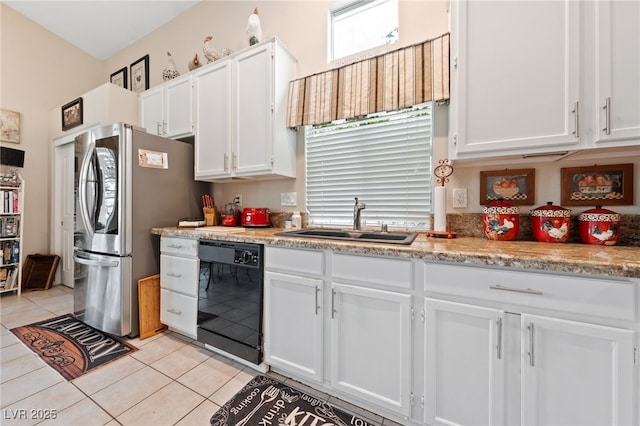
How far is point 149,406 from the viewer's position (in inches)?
55.5

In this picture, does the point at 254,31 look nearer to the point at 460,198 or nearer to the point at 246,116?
the point at 246,116

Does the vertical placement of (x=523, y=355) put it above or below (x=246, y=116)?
below

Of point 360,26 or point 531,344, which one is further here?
point 360,26

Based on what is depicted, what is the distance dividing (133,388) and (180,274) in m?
0.76

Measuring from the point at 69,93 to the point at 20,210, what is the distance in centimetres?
186

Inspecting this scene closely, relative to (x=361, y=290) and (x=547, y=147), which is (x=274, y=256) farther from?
(x=547, y=147)

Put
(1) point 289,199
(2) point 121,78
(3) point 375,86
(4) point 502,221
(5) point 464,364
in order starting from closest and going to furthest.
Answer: (5) point 464,364, (4) point 502,221, (3) point 375,86, (1) point 289,199, (2) point 121,78

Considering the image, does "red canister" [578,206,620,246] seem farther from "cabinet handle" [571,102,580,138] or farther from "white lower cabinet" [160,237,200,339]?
"white lower cabinet" [160,237,200,339]

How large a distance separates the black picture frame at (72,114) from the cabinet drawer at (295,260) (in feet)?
11.3

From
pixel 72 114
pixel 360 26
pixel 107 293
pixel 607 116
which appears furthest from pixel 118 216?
pixel 607 116

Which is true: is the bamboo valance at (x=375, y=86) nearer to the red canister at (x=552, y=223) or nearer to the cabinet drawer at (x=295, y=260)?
the red canister at (x=552, y=223)

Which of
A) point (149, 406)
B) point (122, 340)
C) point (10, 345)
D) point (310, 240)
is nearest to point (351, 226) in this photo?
point (310, 240)

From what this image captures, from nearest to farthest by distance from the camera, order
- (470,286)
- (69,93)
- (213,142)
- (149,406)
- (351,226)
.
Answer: (470,286) < (149,406) < (351,226) < (213,142) < (69,93)

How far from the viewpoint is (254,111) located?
2.17 metres
